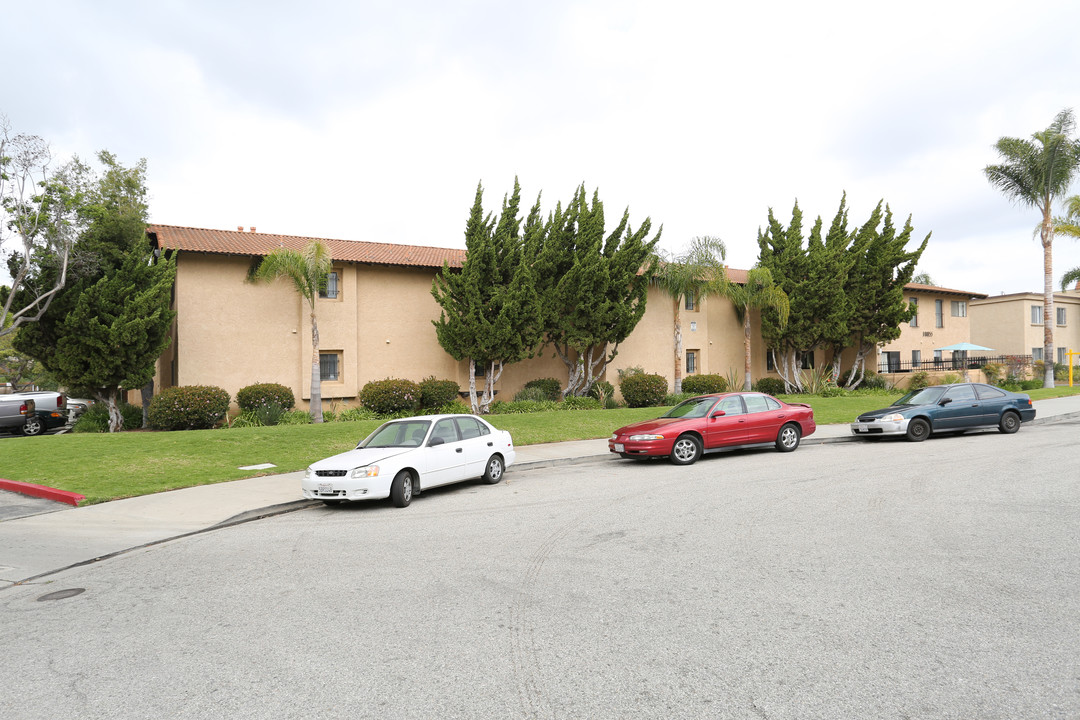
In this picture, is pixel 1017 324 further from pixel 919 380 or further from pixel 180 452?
pixel 180 452

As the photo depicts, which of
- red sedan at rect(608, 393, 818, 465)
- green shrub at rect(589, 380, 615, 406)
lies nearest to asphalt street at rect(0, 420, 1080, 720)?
red sedan at rect(608, 393, 818, 465)

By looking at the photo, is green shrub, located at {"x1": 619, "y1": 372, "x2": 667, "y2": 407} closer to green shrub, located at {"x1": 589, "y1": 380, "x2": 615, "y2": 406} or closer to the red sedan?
green shrub, located at {"x1": 589, "y1": 380, "x2": 615, "y2": 406}

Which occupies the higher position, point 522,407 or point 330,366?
point 330,366

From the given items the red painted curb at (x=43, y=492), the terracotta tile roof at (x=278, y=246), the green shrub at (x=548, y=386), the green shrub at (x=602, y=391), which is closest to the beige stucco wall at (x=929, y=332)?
the green shrub at (x=602, y=391)

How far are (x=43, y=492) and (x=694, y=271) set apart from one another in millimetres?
22707

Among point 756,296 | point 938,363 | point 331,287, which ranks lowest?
point 938,363

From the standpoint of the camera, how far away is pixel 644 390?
83.6ft

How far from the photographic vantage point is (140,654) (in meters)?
4.28

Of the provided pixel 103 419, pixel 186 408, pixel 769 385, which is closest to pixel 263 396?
pixel 186 408

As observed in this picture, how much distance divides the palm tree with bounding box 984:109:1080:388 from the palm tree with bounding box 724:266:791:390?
13739mm

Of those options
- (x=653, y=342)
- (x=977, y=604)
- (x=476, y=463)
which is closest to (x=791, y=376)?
(x=653, y=342)

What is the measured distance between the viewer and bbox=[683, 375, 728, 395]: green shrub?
93.0ft

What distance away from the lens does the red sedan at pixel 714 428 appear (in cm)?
1272

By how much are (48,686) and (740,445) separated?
11990mm
